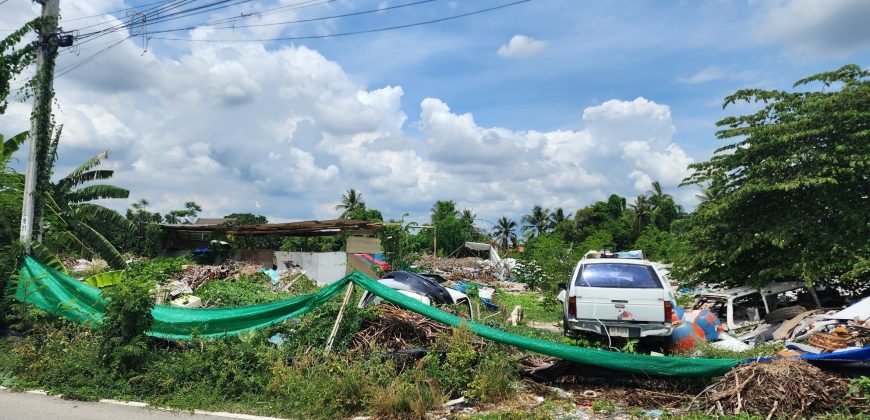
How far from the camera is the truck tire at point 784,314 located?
1311cm

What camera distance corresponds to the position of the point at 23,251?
1160 cm

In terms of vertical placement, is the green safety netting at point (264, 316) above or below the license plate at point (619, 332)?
above

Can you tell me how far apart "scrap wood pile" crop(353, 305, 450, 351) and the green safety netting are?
0.99ft

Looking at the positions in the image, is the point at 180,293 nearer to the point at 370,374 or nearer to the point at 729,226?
the point at 370,374

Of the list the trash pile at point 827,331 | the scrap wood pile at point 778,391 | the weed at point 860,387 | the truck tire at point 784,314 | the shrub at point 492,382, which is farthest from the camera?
the truck tire at point 784,314

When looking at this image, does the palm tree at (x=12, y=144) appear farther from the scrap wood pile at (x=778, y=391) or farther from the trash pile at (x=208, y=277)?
the scrap wood pile at (x=778, y=391)

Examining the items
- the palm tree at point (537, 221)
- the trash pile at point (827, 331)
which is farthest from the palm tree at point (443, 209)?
the trash pile at point (827, 331)

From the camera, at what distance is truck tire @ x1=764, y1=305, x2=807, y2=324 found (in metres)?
13.1

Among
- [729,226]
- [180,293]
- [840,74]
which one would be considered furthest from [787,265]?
[180,293]

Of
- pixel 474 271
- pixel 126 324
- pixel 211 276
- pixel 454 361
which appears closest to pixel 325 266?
pixel 211 276

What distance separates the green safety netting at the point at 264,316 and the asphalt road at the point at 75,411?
1.44 meters

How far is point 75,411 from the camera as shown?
275 inches

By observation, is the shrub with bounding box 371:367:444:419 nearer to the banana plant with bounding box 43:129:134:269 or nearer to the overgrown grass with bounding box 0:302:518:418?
the overgrown grass with bounding box 0:302:518:418

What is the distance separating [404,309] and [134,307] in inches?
147
